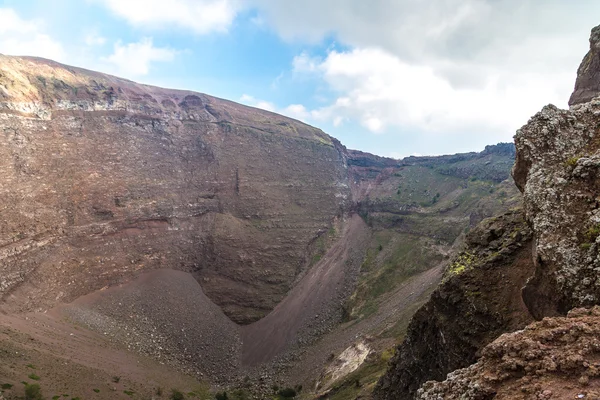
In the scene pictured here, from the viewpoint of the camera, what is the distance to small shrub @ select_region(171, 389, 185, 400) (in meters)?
35.7

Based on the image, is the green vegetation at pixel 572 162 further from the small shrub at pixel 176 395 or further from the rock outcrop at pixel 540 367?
the small shrub at pixel 176 395

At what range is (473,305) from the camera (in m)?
14.7

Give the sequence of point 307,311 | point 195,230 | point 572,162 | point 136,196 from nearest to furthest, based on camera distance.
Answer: point 572,162 < point 307,311 < point 136,196 < point 195,230

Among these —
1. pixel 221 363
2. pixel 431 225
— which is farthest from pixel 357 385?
pixel 431 225

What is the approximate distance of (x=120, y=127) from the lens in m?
67.4

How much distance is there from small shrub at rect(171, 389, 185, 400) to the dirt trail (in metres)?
12.8

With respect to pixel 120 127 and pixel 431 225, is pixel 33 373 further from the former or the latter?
pixel 431 225

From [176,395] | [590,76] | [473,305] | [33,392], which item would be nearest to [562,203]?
[473,305]

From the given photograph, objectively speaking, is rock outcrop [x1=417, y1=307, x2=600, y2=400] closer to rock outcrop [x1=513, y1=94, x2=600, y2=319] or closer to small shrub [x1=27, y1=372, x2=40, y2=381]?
rock outcrop [x1=513, y1=94, x2=600, y2=319]

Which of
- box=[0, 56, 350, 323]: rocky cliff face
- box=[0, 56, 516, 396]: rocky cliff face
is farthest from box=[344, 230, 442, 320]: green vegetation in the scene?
box=[0, 56, 350, 323]: rocky cliff face

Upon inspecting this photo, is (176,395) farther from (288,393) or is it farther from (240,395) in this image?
(288,393)

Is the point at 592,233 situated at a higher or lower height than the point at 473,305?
higher

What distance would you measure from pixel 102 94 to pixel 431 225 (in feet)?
234

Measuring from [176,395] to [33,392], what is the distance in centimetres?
1370
